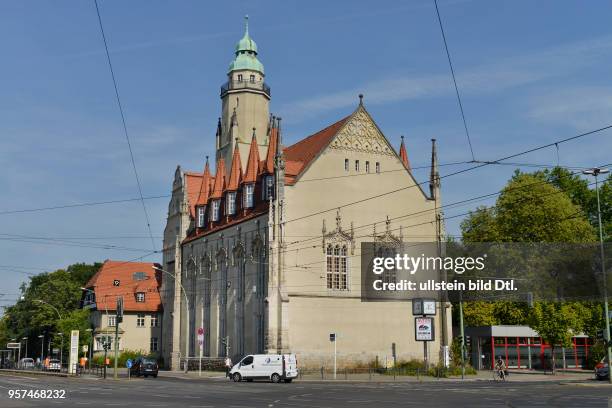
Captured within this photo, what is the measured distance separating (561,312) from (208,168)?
122ft

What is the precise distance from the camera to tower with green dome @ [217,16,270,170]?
77938 mm

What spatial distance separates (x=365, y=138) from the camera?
2445 inches

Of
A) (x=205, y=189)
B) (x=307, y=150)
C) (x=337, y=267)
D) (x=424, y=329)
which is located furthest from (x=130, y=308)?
(x=424, y=329)

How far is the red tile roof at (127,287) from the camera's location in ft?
286

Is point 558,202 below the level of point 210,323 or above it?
above

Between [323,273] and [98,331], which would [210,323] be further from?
[98,331]

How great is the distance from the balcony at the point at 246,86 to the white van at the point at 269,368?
38.4 m

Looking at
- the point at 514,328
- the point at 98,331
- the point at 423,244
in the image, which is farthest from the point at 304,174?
the point at 98,331

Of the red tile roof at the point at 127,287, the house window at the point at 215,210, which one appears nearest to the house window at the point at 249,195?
the house window at the point at 215,210

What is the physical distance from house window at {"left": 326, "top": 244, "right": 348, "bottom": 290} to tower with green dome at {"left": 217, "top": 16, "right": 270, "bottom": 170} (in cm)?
2097

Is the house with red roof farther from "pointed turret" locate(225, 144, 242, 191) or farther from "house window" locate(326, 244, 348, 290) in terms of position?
"house window" locate(326, 244, 348, 290)

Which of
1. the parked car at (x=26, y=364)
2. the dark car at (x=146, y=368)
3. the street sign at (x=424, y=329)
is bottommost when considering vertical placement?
the parked car at (x=26, y=364)

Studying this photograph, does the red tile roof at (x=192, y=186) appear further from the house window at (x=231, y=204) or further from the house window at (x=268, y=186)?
the house window at (x=268, y=186)

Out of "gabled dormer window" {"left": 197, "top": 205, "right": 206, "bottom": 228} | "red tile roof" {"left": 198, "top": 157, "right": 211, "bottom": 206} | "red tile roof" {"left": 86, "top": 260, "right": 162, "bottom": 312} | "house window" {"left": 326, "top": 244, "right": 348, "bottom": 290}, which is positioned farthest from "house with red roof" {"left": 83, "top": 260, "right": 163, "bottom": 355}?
"house window" {"left": 326, "top": 244, "right": 348, "bottom": 290}
